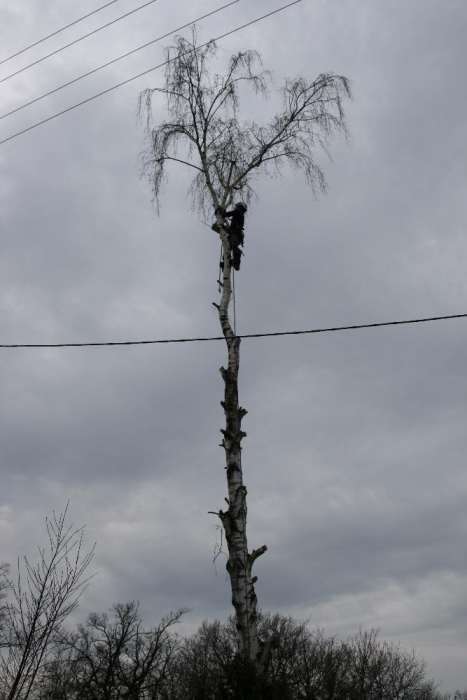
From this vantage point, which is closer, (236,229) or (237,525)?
(237,525)

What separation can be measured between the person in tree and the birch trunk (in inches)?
69.3

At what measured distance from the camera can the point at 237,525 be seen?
849 cm

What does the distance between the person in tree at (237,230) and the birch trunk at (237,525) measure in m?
1.76

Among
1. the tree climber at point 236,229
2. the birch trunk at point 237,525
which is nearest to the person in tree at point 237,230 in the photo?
the tree climber at point 236,229

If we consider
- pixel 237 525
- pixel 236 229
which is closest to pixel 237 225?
pixel 236 229

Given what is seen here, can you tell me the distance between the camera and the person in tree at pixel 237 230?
11164mm

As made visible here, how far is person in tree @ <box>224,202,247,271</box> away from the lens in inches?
440

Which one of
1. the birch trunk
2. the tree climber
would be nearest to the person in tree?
the tree climber

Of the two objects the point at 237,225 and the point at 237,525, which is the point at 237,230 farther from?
the point at 237,525

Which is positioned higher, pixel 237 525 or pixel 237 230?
pixel 237 230

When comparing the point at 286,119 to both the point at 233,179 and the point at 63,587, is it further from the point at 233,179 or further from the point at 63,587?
the point at 63,587

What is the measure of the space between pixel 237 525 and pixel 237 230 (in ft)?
16.4

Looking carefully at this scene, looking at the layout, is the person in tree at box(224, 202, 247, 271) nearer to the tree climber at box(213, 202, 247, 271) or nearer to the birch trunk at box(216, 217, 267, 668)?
the tree climber at box(213, 202, 247, 271)

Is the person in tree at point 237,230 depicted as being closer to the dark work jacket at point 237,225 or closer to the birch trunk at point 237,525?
the dark work jacket at point 237,225
